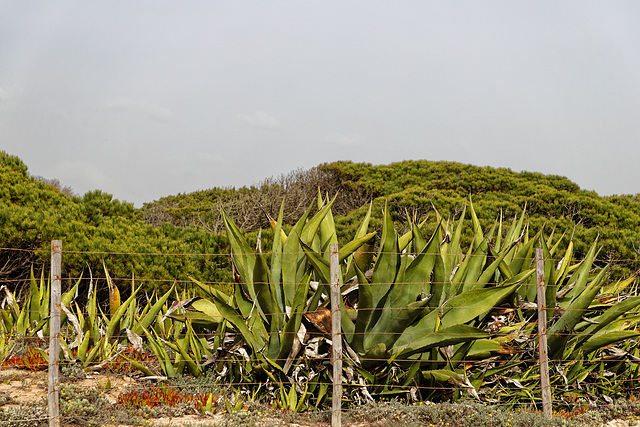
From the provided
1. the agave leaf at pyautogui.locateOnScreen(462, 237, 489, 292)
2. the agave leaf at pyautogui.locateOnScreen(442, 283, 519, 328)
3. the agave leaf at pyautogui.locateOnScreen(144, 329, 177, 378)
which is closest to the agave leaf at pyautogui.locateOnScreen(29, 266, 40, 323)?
the agave leaf at pyautogui.locateOnScreen(144, 329, 177, 378)

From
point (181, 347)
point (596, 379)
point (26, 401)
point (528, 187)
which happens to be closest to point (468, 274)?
point (596, 379)

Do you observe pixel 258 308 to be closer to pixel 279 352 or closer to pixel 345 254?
pixel 279 352

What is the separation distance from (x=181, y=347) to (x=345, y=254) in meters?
1.91

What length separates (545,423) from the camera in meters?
4.88

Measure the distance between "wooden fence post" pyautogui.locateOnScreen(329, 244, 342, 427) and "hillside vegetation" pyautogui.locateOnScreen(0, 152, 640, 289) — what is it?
80 centimetres

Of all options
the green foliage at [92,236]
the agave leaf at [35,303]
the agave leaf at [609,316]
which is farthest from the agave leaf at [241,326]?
the agave leaf at [609,316]

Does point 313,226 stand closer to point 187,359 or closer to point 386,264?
point 386,264

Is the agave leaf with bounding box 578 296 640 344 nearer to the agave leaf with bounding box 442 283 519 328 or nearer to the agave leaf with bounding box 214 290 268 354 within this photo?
the agave leaf with bounding box 442 283 519 328

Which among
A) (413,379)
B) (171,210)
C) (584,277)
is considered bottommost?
(413,379)

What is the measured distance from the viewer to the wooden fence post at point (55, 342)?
14.5 feet

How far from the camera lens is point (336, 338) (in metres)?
4.77

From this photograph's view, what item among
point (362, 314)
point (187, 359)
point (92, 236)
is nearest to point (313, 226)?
point (362, 314)

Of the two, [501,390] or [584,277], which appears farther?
[584,277]

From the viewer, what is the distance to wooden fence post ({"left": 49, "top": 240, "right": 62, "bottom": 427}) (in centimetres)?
442
